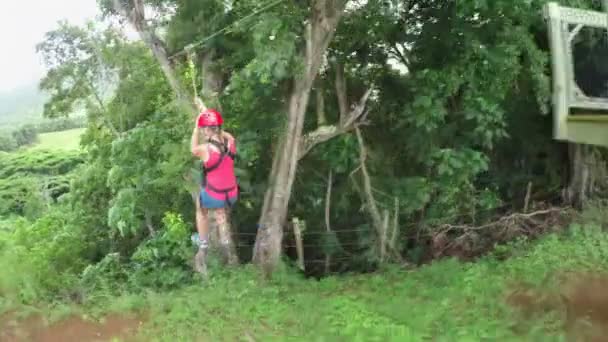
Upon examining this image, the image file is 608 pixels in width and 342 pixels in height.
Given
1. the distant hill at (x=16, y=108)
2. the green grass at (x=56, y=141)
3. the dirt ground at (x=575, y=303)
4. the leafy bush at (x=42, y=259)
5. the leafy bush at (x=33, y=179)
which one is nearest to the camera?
the dirt ground at (x=575, y=303)

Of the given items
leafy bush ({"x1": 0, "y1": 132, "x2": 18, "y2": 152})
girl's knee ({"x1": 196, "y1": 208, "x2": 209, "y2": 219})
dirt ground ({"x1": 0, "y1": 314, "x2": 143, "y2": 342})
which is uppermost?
leafy bush ({"x1": 0, "y1": 132, "x2": 18, "y2": 152})

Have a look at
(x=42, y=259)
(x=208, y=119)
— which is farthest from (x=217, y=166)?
(x=42, y=259)

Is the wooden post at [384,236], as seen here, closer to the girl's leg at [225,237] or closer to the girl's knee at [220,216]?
the girl's leg at [225,237]

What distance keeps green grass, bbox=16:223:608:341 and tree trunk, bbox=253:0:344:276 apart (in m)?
0.51

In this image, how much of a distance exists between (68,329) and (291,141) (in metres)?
3.23

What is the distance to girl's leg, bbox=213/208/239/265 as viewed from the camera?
7648 mm

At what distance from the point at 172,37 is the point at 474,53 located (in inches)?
149

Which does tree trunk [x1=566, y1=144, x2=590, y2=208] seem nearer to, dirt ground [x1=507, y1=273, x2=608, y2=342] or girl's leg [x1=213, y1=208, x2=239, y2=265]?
dirt ground [x1=507, y1=273, x2=608, y2=342]

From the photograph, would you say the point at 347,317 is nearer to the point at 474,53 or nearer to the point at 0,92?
the point at 474,53

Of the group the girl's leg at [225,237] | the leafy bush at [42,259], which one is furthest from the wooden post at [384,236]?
the leafy bush at [42,259]

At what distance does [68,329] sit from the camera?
5.78 meters

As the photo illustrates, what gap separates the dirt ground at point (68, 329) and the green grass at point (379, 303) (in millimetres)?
174

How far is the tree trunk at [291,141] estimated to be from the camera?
22.7 feet

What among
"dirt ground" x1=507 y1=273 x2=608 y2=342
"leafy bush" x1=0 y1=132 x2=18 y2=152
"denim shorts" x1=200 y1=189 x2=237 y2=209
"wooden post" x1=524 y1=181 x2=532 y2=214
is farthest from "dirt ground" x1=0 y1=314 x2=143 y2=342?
"leafy bush" x1=0 y1=132 x2=18 y2=152
